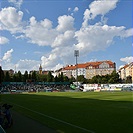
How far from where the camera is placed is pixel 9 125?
46.4ft

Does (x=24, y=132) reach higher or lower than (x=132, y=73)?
lower

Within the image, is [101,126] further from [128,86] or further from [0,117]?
[128,86]

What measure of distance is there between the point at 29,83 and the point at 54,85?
52.1ft

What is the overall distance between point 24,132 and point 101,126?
12.9ft

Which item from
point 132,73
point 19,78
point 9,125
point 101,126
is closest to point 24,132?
point 9,125

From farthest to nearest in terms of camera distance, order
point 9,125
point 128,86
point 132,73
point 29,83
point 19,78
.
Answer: point 132,73 → point 19,78 → point 29,83 → point 128,86 → point 9,125

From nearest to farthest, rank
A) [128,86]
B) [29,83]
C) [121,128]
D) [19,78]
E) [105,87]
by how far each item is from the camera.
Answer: [121,128] < [128,86] < [105,87] < [29,83] < [19,78]

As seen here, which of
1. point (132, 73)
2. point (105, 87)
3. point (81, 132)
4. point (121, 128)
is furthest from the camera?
point (132, 73)

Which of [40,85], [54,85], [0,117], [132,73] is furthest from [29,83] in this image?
[0,117]

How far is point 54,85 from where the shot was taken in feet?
513

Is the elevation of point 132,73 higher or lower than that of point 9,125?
higher

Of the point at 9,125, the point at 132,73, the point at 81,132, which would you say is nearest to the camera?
the point at 81,132

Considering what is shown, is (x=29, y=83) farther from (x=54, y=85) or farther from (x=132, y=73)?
(x=132, y=73)

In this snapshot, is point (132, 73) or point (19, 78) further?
point (132, 73)
